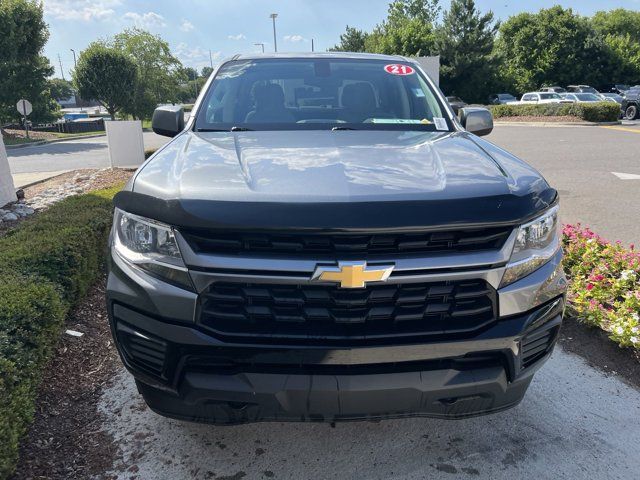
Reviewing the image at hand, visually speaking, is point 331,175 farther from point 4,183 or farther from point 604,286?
point 4,183

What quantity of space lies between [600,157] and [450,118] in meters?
10.4

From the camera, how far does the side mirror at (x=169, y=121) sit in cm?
340

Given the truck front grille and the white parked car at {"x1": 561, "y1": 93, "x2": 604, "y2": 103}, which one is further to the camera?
the white parked car at {"x1": 561, "y1": 93, "x2": 604, "y2": 103}

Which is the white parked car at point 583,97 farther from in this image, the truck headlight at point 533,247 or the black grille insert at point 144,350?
the black grille insert at point 144,350

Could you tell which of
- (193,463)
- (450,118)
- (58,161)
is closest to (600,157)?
(450,118)

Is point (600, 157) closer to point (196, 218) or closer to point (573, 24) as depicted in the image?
point (196, 218)

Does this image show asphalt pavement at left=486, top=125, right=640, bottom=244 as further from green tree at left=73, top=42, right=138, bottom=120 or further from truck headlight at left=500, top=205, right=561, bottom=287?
green tree at left=73, top=42, right=138, bottom=120

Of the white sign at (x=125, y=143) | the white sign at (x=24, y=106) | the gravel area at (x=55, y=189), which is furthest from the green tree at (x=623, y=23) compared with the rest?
the gravel area at (x=55, y=189)

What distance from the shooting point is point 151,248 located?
1.92 meters

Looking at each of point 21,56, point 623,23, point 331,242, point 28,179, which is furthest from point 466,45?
point 623,23

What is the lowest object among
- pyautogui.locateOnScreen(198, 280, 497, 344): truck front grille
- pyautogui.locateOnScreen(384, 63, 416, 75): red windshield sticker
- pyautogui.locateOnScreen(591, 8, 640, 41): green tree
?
pyautogui.locateOnScreen(198, 280, 497, 344): truck front grille

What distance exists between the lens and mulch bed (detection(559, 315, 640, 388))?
3131 millimetres

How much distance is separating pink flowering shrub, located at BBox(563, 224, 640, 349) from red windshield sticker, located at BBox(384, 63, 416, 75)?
205 centimetres

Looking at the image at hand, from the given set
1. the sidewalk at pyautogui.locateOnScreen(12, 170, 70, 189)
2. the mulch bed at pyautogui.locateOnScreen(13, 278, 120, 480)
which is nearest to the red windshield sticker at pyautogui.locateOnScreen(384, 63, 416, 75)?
the mulch bed at pyautogui.locateOnScreen(13, 278, 120, 480)
